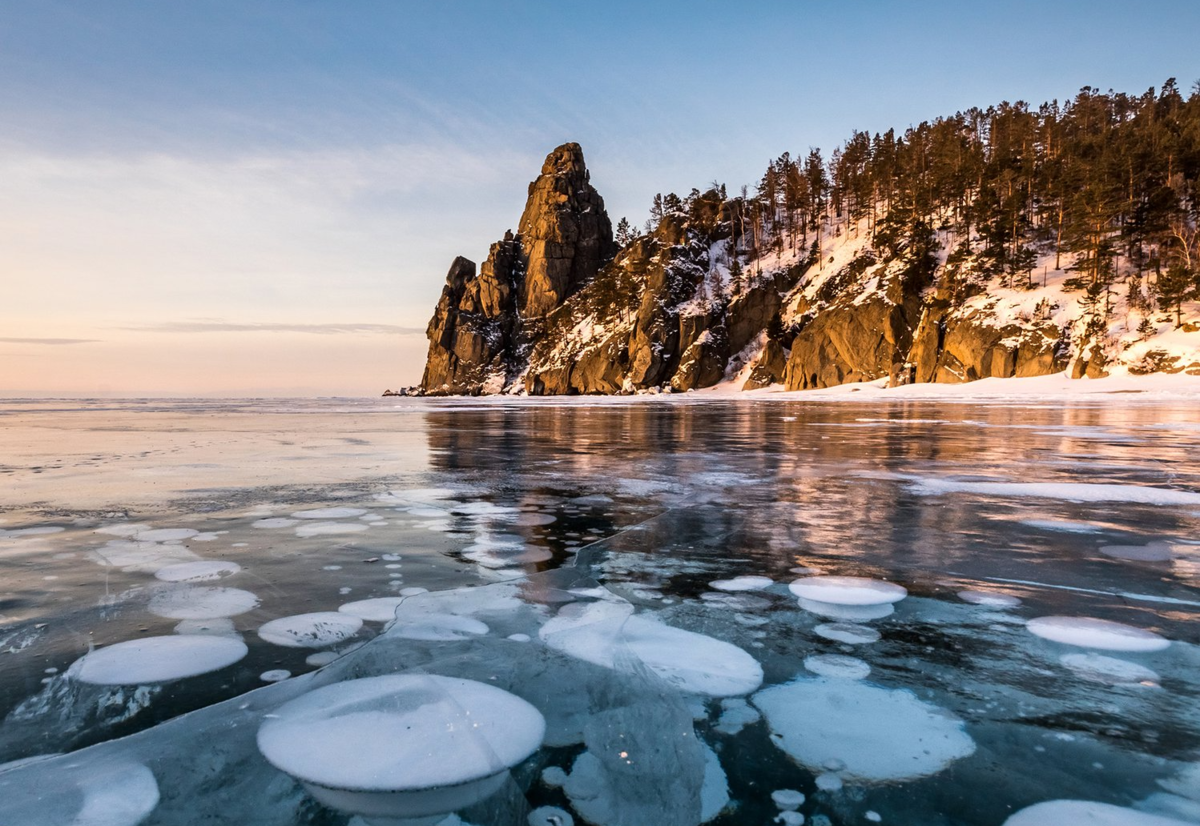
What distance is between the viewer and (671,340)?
75312mm

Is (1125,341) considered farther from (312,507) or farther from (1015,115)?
(312,507)

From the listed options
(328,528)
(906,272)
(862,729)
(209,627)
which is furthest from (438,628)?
(906,272)

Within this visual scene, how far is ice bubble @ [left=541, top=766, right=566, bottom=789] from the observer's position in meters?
1.55

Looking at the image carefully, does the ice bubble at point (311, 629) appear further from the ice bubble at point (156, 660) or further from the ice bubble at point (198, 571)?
the ice bubble at point (198, 571)

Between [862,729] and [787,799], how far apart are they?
16.8 inches

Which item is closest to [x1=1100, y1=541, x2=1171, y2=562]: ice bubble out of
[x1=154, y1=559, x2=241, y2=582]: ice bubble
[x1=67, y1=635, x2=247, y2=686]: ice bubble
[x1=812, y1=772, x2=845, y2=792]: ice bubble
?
[x1=812, y1=772, x2=845, y2=792]: ice bubble

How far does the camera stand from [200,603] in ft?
9.52

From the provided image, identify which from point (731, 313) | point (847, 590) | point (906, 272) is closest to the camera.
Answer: point (847, 590)

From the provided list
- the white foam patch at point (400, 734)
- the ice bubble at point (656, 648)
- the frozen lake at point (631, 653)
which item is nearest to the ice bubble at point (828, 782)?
the frozen lake at point (631, 653)

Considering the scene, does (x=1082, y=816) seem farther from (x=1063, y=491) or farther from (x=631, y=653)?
(x=1063, y=491)

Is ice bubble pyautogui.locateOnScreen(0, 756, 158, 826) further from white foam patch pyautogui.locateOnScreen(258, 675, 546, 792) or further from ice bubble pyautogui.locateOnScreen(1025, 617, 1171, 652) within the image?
ice bubble pyautogui.locateOnScreen(1025, 617, 1171, 652)

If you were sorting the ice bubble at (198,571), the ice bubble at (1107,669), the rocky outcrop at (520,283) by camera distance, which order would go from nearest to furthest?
1. the ice bubble at (1107,669)
2. the ice bubble at (198,571)
3. the rocky outcrop at (520,283)

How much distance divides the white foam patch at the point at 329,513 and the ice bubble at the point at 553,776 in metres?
3.80

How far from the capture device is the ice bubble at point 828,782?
1.51 meters
